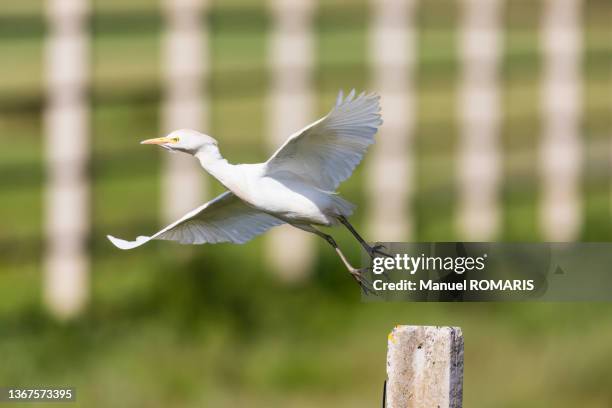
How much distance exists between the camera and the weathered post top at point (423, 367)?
4.12m

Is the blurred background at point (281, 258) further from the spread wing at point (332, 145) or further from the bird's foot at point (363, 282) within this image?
the bird's foot at point (363, 282)

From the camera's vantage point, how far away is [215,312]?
932 centimetres

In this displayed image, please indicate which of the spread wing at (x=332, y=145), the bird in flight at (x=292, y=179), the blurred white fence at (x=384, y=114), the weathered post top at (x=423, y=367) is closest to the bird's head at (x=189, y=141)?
the bird in flight at (x=292, y=179)

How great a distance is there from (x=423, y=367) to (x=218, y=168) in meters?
0.89

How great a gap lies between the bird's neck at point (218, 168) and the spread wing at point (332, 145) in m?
0.15

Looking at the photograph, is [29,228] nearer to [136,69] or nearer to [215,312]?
[215,312]

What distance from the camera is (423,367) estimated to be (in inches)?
163

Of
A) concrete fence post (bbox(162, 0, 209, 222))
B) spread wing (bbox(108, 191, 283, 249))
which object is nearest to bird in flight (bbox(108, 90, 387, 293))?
spread wing (bbox(108, 191, 283, 249))

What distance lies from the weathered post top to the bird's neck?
2.42 ft

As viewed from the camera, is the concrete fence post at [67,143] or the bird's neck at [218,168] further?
the concrete fence post at [67,143]

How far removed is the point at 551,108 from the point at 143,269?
4.39m

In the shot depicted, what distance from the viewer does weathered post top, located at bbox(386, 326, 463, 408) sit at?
4125 millimetres

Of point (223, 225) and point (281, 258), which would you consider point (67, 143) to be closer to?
point (281, 258)

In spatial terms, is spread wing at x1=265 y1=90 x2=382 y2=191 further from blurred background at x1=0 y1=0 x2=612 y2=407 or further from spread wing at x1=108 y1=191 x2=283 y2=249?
blurred background at x1=0 y1=0 x2=612 y2=407
